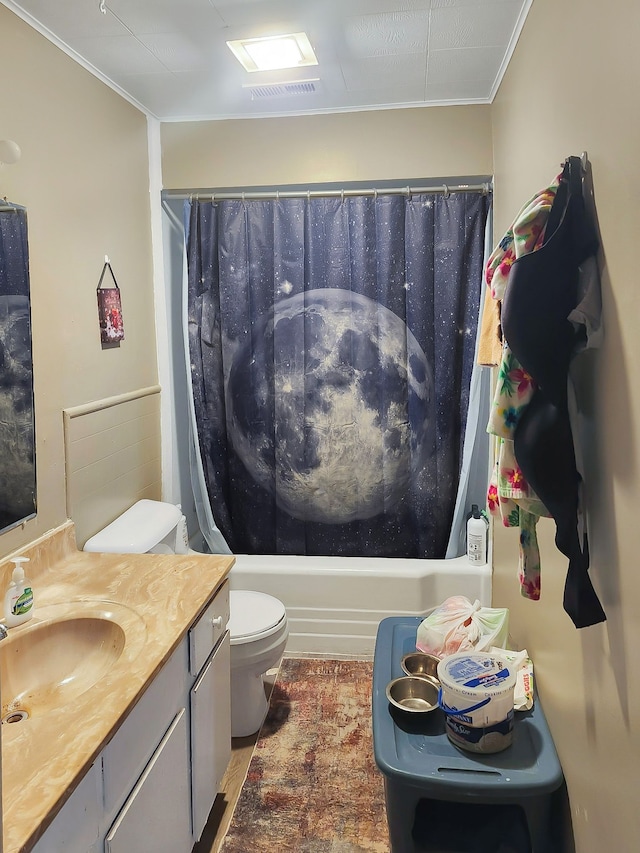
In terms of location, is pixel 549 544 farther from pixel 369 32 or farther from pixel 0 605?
pixel 369 32

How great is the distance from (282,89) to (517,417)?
1.82 metres

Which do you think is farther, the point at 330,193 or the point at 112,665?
the point at 330,193

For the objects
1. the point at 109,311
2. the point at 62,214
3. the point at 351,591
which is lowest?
the point at 351,591

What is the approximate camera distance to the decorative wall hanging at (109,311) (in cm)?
230

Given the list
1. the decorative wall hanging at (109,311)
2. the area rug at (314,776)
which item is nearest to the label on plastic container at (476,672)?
the area rug at (314,776)

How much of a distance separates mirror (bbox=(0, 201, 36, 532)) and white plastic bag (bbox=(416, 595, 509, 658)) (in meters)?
1.28

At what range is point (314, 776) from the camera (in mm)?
2129

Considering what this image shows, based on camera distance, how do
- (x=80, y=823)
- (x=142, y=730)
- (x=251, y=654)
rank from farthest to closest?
(x=251, y=654)
(x=142, y=730)
(x=80, y=823)

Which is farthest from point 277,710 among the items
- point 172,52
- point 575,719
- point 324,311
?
point 172,52

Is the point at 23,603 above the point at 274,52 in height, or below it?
below

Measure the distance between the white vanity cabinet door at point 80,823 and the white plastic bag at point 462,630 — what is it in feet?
3.68

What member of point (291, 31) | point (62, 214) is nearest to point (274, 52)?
point (291, 31)

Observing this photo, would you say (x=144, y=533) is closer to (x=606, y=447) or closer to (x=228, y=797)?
(x=228, y=797)

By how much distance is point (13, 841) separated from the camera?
90 cm
